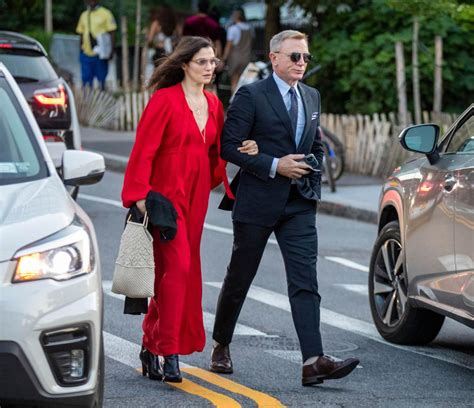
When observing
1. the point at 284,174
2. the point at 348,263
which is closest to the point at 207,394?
the point at 284,174

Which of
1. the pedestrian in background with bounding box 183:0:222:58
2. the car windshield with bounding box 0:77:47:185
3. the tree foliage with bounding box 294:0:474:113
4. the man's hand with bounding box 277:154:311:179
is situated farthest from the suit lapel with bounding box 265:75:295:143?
the pedestrian in background with bounding box 183:0:222:58

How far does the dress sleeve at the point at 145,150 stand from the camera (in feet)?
24.7

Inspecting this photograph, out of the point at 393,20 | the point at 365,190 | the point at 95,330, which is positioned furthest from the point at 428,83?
the point at 95,330

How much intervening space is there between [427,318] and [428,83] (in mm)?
13107

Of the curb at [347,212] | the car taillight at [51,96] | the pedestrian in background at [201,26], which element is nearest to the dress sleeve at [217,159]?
the car taillight at [51,96]

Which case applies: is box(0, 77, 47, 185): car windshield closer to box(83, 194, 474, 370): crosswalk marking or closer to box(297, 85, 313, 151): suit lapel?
box(297, 85, 313, 151): suit lapel

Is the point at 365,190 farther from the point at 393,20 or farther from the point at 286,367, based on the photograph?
the point at 286,367

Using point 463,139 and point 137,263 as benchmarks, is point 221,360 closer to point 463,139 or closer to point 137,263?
point 137,263

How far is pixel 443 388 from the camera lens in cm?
773

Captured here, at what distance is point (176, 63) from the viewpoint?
307 inches

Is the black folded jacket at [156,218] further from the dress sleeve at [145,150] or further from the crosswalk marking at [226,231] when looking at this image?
the crosswalk marking at [226,231]

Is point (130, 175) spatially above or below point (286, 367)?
above

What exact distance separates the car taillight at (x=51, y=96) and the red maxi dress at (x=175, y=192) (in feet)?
19.9

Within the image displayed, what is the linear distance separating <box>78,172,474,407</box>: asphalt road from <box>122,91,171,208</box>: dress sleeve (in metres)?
Answer: 0.95
